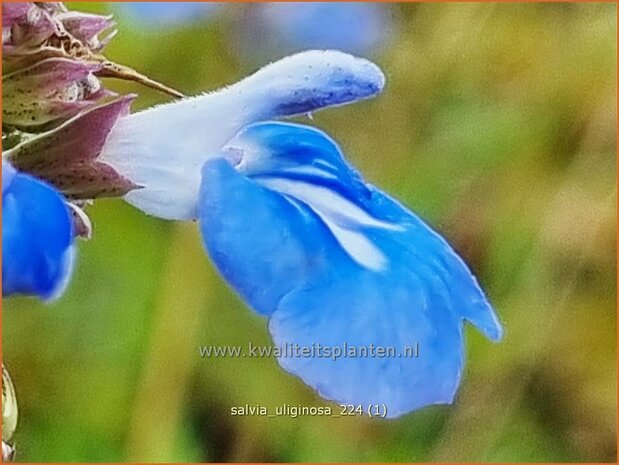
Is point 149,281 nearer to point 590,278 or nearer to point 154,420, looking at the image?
point 154,420

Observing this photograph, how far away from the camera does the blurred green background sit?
0.99m

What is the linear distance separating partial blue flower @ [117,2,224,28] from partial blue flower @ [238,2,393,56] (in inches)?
1.5

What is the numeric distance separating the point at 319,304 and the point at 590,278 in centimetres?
32

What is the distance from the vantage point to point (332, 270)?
2.81ft

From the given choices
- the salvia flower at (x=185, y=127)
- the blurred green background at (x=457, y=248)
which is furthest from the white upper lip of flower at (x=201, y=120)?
the blurred green background at (x=457, y=248)

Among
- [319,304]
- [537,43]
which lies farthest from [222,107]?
[537,43]

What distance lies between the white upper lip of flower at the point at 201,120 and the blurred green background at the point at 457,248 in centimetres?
11

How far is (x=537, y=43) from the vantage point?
1.01m

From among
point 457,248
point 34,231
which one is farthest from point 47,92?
point 457,248

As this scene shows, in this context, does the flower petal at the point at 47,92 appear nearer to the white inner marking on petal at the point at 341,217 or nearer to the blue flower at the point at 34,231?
the blue flower at the point at 34,231

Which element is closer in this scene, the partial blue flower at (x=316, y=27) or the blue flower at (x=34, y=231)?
the blue flower at (x=34, y=231)

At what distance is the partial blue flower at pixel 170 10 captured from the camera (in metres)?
0.99

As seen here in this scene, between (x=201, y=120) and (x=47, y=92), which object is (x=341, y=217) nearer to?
(x=201, y=120)

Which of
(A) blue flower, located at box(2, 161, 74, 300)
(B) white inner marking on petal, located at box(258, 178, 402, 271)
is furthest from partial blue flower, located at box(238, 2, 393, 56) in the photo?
(A) blue flower, located at box(2, 161, 74, 300)
